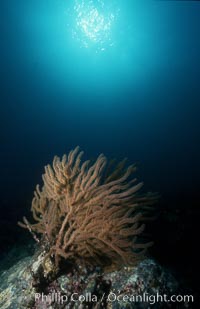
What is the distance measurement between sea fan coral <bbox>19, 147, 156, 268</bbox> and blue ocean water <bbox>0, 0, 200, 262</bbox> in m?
6.72

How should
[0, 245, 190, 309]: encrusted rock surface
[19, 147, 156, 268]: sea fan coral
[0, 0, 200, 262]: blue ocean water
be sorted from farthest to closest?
[0, 0, 200, 262]: blue ocean water → [19, 147, 156, 268]: sea fan coral → [0, 245, 190, 309]: encrusted rock surface

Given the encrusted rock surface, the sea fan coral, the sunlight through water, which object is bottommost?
the encrusted rock surface

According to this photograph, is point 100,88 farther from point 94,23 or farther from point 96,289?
point 96,289

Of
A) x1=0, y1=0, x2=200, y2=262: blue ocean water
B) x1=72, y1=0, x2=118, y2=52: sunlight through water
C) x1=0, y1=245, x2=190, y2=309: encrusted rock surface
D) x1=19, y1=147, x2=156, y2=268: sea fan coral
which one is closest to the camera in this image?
x1=0, y1=245, x2=190, y2=309: encrusted rock surface

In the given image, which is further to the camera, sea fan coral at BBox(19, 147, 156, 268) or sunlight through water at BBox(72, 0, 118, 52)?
sunlight through water at BBox(72, 0, 118, 52)

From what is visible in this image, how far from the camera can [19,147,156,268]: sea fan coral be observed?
3.04m

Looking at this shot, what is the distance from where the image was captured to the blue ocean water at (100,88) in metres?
25.4

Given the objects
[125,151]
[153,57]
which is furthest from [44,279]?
A: [125,151]

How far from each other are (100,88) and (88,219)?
151 ft

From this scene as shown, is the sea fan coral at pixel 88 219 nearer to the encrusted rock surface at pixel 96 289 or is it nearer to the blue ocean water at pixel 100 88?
the encrusted rock surface at pixel 96 289

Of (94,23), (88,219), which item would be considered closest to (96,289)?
(88,219)

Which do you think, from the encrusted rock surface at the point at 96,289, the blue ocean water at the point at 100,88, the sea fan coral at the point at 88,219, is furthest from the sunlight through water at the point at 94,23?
the encrusted rock surface at the point at 96,289

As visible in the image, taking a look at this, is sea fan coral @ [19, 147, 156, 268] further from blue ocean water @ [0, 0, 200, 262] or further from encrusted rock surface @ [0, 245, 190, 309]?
blue ocean water @ [0, 0, 200, 262]

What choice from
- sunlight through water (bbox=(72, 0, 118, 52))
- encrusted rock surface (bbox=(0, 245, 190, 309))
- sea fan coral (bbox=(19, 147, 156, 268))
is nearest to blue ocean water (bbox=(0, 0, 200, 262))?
sunlight through water (bbox=(72, 0, 118, 52))
